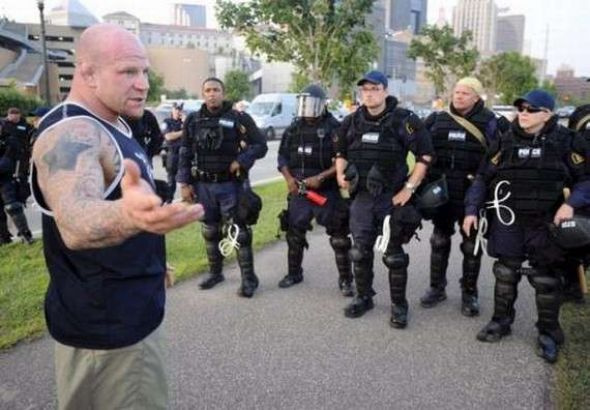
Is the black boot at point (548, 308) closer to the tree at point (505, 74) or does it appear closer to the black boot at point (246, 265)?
the black boot at point (246, 265)

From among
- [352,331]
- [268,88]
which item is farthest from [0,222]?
[268,88]

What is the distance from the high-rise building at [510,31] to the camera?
115 meters

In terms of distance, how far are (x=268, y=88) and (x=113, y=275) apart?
116m

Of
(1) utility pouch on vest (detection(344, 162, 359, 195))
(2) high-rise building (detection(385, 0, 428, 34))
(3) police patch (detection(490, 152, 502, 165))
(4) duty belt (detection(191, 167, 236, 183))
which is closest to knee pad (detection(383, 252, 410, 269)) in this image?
(1) utility pouch on vest (detection(344, 162, 359, 195))

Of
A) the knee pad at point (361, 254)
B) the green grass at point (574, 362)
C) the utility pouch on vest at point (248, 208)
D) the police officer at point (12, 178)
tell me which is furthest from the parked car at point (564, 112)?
the police officer at point (12, 178)

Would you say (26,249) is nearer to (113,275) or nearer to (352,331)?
(352,331)

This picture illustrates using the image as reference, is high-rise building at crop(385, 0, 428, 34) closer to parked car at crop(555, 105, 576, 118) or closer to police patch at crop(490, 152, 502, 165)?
parked car at crop(555, 105, 576, 118)

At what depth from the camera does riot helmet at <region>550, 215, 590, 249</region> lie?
3.91 metres

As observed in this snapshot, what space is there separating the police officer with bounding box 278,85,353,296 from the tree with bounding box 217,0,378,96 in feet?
24.3

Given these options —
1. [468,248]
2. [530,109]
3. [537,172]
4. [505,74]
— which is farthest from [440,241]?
[505,74]

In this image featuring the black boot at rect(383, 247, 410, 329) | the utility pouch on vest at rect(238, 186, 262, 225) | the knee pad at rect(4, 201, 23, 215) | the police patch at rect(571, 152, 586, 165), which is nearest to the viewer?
the police patch at rect(571, 152, 586, 165)

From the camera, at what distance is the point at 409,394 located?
3.46m

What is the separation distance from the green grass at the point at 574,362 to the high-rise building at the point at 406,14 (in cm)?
8533

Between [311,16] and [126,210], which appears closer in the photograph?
[126,210]
